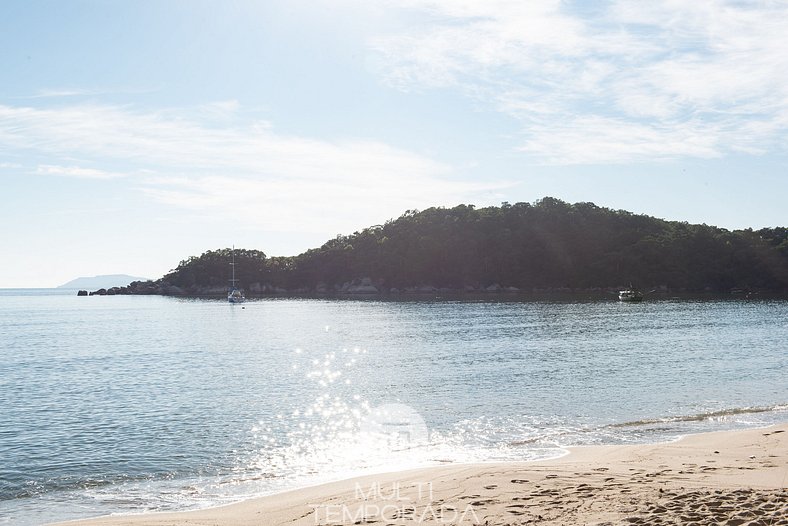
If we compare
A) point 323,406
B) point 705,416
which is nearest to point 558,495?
point 705,416

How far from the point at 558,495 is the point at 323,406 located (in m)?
18.2

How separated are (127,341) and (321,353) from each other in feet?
87.9

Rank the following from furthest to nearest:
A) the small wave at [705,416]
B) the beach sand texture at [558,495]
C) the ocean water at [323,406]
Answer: the small wave at [705,416], the ocean water at [323,406], the beach sand texture at [558,495]

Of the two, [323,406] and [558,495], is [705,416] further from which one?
[323,406]

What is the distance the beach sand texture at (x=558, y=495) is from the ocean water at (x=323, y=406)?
7.14 feet

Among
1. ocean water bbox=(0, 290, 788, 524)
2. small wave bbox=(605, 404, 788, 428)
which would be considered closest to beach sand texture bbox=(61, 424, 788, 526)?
ocean water bbox=(0, 290, 788, 524)

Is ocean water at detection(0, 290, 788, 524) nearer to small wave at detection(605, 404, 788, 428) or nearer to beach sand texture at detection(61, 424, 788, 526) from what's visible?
small wave at detection(605, 404, 788, 428)

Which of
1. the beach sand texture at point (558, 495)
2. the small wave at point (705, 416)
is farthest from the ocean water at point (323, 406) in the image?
the beach sand texture at point (558, 495)

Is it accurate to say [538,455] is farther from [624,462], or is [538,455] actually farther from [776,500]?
[776,500]

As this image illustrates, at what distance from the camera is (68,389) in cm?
3388

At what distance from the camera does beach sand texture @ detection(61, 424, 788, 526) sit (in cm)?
1043

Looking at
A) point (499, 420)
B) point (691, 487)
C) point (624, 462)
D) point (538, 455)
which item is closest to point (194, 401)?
point (499, 420)

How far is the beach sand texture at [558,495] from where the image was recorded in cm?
1043

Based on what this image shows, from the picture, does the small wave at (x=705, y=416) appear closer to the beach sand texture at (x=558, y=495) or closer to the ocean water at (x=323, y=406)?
the ocean water at (x=323, y=406)
